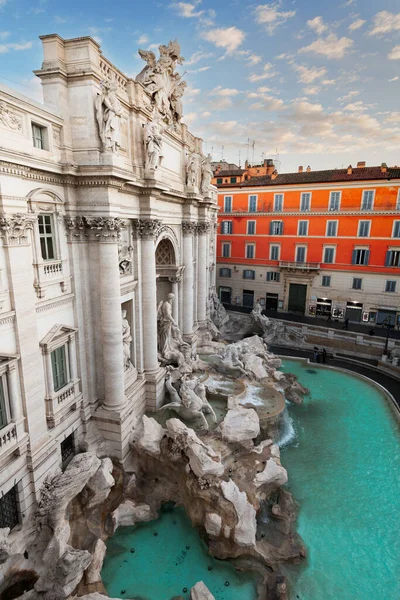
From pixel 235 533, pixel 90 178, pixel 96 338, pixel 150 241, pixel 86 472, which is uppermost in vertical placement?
pixel 90 178

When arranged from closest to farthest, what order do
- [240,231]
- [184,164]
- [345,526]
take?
[345,526] < [184,164] < [240,231]

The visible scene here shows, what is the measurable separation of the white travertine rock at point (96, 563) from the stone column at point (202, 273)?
1492 cm

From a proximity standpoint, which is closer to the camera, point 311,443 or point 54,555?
point 54,555

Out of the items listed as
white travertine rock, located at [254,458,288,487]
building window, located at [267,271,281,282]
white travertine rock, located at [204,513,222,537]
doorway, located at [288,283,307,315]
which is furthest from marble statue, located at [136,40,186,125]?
doorway, located at [288,283,307,315]

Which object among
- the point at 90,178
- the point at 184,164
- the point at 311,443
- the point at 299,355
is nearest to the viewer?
the point at 90,178

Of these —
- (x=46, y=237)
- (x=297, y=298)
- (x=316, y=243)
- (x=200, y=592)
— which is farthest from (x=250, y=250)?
(x=200, y=592)

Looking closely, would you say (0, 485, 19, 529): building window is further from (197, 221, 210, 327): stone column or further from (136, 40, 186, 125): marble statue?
(197, 221, 210, 327): stone column

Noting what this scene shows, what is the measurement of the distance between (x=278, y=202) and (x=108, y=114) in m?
25.2

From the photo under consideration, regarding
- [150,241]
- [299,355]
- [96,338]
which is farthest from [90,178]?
[299,355]

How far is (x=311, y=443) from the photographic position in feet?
49.8

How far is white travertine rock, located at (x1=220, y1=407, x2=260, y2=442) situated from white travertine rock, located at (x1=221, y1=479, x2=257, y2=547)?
2200mm

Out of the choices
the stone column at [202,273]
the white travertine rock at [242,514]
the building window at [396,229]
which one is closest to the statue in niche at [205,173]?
the stone column at [202,273]

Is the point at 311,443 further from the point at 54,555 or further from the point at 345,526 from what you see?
the point at 54,555

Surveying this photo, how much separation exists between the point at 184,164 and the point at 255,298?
65.2 feet
